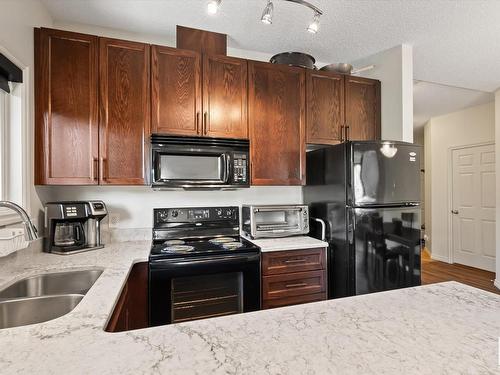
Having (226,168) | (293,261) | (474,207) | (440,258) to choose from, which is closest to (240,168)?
(226,168)

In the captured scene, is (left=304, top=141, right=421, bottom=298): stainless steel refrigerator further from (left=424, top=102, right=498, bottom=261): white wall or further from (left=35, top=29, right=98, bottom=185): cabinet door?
(left=424, top=102, right=498, bottom=261): white wall

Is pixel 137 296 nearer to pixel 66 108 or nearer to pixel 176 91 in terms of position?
pixel 66 108

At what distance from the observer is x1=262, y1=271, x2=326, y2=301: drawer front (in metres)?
2.01

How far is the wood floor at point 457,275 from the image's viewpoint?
376 centimetres

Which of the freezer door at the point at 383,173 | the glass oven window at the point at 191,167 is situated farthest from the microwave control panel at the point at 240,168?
the freezer door at the point at 383,173

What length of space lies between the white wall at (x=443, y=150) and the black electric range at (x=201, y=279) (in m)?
4.35

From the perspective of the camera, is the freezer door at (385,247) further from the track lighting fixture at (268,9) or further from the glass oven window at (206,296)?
the track lighting fixture at (268,9)

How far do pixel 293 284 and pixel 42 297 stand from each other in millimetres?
1520

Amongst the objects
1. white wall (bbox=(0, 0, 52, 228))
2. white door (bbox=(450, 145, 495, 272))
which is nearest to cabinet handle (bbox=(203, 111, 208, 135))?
white wall (bbox=(0, 0, 52, 228))

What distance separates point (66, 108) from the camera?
1886 millimetres

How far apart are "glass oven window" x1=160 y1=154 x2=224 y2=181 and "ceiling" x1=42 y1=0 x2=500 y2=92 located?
1058 mm

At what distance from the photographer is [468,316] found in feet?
2.71

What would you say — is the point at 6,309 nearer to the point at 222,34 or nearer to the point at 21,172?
the point at 21,172

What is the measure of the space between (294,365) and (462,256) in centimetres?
535
